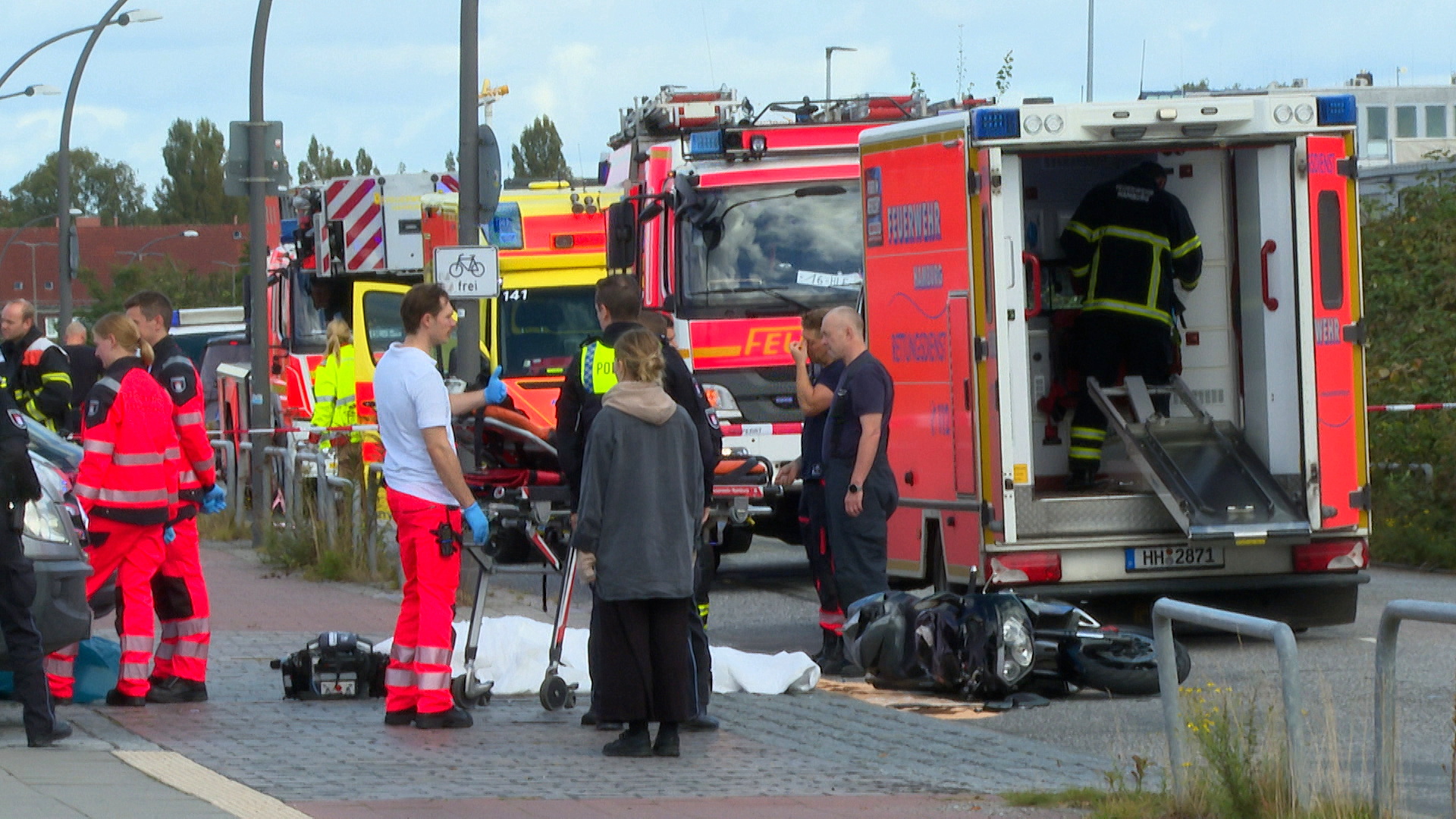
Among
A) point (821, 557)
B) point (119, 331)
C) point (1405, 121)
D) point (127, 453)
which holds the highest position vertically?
point (1405, 121)

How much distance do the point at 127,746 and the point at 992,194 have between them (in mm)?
5015

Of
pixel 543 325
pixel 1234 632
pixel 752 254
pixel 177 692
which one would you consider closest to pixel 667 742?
pixel 1234 632

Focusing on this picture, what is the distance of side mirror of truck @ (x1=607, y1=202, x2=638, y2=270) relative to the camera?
15156mm

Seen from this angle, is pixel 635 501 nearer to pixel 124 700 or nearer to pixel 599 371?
pixel 599 371

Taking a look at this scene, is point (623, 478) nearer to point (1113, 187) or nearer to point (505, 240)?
point (1113, 187)

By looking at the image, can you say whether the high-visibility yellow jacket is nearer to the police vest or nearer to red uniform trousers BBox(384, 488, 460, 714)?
red uniform trousers BBox(384, 488, 460, 714)

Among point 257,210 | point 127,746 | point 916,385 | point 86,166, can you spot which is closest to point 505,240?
point 257,210

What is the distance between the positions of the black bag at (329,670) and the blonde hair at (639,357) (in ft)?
8.32

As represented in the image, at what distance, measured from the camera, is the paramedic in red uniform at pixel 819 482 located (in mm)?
10428

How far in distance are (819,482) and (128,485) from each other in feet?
11.3

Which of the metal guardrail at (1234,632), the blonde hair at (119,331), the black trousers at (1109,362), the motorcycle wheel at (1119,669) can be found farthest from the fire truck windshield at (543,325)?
the metal guardrail at (1234,632)

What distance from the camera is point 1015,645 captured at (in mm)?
9250

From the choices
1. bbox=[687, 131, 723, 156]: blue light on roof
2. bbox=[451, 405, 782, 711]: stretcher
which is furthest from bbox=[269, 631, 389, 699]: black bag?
bbox=[687, 131, 723, 156]: blue light on roof

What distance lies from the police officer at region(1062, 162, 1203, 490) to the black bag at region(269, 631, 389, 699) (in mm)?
4482
